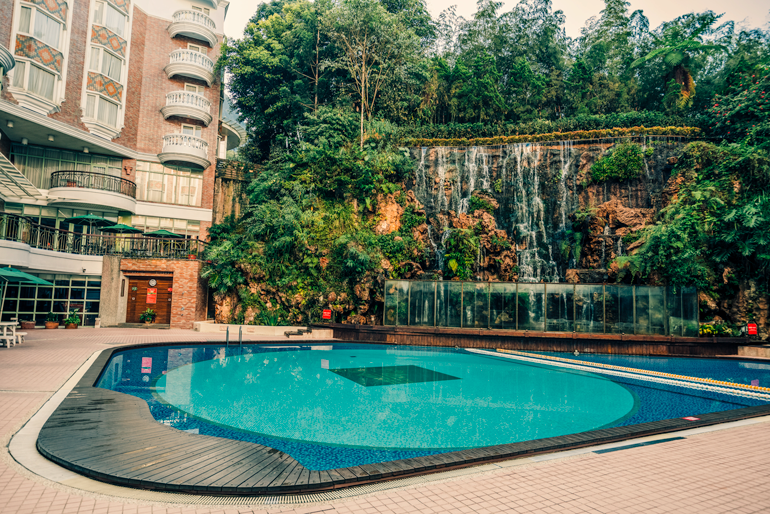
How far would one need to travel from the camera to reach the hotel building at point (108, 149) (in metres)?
Result: 21.9

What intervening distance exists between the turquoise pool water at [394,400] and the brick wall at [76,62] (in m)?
20.4

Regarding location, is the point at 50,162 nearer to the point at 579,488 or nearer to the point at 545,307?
the point at 545,307

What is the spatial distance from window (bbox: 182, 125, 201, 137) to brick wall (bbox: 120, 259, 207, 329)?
10349 millimetres

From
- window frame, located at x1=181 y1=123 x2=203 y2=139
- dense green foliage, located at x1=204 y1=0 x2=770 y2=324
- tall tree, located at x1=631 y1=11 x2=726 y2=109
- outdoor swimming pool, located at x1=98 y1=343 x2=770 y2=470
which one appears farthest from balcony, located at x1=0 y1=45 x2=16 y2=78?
tall tree, located at x1=631 y1=11 x2=726 y2=109

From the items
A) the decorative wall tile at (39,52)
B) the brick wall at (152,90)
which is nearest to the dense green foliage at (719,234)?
the brick wall at (152,90)

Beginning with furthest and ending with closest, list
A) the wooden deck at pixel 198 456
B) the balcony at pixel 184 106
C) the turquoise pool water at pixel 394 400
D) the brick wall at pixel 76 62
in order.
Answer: the balcony at pixel 184 106 < the brick wall at pixel 76 62 < the turquoise pool water at pixel 394 400 < the wooden deck at pixel 198 456

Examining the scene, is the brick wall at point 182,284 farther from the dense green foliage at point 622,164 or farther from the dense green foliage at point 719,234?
the dense green foliage at point 622,164

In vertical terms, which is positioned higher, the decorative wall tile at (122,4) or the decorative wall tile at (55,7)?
the decorative wall tile at (122,4)

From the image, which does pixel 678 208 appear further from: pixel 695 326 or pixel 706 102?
pixel 706 102

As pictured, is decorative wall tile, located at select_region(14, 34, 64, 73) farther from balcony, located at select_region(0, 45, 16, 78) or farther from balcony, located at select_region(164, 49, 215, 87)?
balcony, located at select_region(164, 49, 215, 87)

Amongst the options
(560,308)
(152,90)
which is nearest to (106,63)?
(152,90)

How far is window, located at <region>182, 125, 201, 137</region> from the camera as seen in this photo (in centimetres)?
2814

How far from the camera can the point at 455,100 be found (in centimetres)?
3416

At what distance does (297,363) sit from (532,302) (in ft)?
35.3
